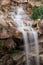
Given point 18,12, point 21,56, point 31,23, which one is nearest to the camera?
point 21,56

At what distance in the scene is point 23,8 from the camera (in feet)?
43.1

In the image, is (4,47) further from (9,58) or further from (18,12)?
(18,12)

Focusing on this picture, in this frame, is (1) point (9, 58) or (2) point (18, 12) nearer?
(1) point (9, 58)

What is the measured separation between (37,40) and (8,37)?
4.27ft

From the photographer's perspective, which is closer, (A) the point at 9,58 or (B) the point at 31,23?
(A) the point at 9,58

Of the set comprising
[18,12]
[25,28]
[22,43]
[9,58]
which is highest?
[18,12]

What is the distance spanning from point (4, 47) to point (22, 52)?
2.68ft

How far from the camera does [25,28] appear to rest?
9.66 metres

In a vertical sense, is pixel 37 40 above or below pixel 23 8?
below

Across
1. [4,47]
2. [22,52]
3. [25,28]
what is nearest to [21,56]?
[22,52]

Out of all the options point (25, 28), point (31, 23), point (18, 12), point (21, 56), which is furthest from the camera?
point (18, 12)

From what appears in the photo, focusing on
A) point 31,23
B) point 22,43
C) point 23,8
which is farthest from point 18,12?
point 22,43

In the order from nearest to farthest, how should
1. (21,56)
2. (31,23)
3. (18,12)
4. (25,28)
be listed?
(21,56) < (25,28) < (31,23) < (18,12)

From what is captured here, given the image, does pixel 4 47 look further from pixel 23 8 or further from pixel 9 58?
pixel 23 8
